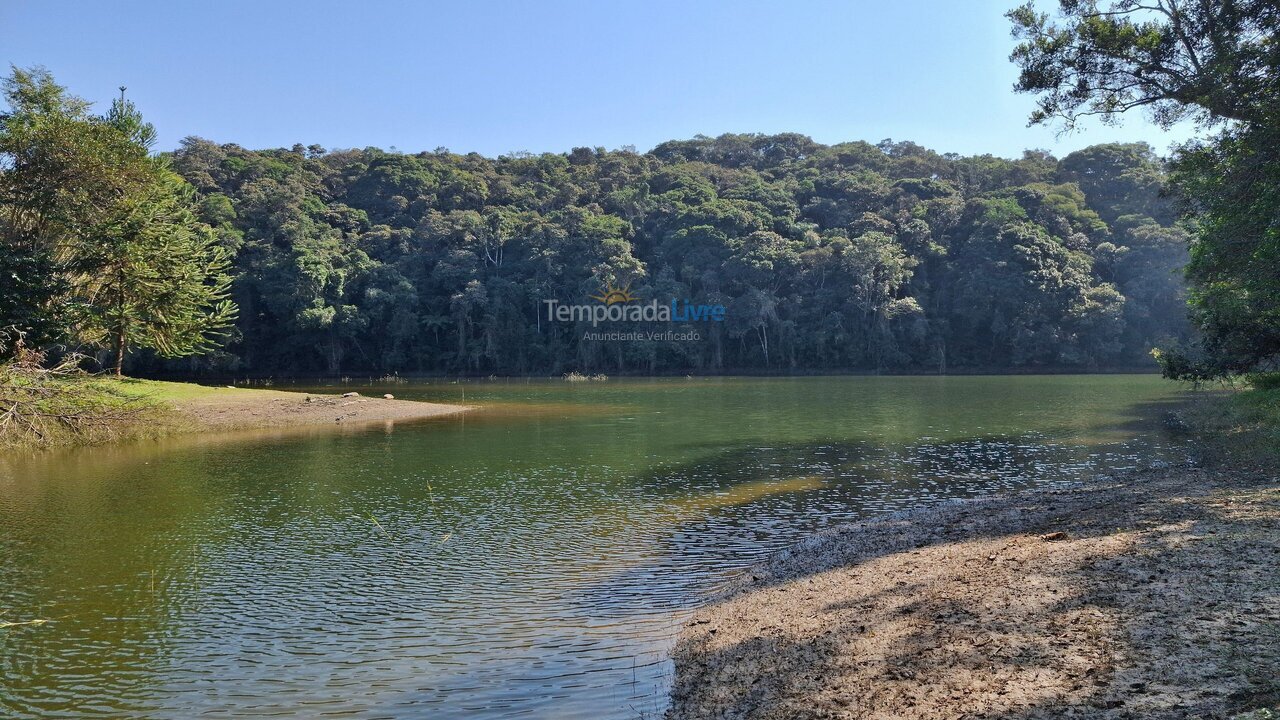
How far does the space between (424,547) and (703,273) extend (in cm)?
6253

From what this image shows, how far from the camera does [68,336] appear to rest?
95.0 ft

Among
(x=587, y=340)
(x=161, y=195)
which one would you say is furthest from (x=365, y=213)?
(x=161, y=195)

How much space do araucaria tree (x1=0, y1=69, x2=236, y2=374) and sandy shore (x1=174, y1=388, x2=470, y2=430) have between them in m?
3.58

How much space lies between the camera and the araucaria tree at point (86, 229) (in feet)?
93.4

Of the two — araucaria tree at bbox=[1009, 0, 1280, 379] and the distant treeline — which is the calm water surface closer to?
araucaria tree at bbox=[1009, 0, 1280, 379]

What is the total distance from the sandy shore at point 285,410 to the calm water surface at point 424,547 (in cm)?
357

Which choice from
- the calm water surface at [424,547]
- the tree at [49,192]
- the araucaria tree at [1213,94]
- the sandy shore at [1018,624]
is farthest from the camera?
the tree at [49,192]

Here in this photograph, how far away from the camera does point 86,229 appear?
95.6 feet

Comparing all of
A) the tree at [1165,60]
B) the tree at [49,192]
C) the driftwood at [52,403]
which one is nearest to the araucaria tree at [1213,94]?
the tree at [1165,60]

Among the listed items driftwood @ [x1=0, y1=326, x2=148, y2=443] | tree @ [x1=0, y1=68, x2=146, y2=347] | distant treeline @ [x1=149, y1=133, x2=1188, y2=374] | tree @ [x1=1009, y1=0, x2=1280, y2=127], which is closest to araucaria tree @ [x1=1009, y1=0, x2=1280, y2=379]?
tree @ [x1=1009, y1=0, x2=1280, y2=127]

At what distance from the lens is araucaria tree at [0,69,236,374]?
2845 cm

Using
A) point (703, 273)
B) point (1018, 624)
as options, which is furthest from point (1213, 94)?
point (703, 273)

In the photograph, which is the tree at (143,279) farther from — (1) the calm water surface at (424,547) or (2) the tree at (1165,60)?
(2) the tree at (1165,60)

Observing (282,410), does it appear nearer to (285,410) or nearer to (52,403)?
(285,410)
